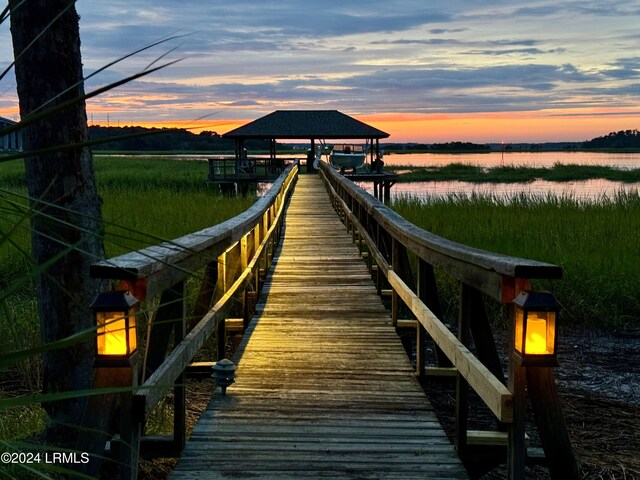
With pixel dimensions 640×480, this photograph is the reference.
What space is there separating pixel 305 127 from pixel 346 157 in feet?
14.8

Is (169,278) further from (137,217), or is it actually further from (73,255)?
(137,217)

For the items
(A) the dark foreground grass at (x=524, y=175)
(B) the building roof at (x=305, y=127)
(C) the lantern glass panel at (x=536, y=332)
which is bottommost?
(A) the dark foreground grass at (x=524, y=175)

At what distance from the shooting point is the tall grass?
32.3 ft

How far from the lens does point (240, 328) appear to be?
609 centimetres

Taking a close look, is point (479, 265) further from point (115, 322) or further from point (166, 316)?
point (115, 322)

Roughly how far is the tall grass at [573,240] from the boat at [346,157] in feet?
51.6

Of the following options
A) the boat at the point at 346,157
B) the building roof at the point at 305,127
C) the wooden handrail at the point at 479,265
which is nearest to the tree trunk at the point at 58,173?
the wooden handrail at the point at 479,265

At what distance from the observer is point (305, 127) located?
41750mm

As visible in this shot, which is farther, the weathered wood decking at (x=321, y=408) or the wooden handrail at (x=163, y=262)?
the weathered wood decking at (x=321, y=408)

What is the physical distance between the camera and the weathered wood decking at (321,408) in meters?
3.18

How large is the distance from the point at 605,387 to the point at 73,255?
551 centimetres

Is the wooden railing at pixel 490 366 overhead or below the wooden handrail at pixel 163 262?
below

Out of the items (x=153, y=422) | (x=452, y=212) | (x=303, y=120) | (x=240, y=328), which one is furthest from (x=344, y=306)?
(x=303, y=120)

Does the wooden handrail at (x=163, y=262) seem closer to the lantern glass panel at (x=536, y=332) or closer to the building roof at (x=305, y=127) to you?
the lantern glass panel at (x=536, y=332)
